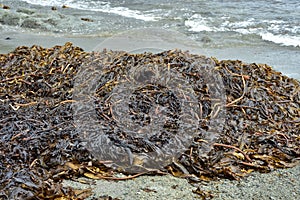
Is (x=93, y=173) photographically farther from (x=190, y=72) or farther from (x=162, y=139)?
(x=190, y=72)

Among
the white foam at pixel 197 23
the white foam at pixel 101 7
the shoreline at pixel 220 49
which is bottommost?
the shoreline at pixel 220 49

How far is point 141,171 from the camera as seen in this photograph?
7.10ft

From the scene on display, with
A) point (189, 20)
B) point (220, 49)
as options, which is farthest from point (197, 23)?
point (220, 49)

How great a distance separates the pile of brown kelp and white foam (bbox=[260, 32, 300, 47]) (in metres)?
3.83

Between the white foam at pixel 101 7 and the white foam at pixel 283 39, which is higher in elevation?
the white foam at pixel 101 7

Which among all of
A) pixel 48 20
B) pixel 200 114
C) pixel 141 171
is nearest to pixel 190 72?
pixel 200 114

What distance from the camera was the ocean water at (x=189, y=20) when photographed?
7.08 m

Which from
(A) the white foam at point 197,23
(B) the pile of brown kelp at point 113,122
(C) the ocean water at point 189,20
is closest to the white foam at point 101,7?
(C) the ocean water at point 189,20

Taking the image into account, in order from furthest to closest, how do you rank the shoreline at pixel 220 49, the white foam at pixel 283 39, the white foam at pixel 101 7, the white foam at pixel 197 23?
1. the white foam at pixel 101 7
2. the white foam at pixel 197 23
3. the white foam at pixel 283 39
4. the shoreline at pixel 220 49

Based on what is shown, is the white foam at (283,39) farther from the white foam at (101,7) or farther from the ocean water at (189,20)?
the white foam at (101,7)

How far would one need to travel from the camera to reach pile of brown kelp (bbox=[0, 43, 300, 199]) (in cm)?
215

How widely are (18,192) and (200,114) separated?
120 centimetres

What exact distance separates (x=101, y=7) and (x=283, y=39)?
525cm

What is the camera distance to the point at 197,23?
27.8 ft
